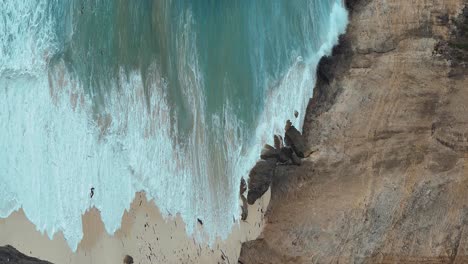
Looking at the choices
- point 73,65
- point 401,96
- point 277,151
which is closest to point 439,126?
point 401,96

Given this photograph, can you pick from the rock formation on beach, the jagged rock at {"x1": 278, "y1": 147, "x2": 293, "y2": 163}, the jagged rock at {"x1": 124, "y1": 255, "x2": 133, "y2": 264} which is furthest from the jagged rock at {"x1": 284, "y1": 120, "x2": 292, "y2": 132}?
the jagged rock at {"x1": 124, "y1": 255, "x2": 133, "y2": 264}

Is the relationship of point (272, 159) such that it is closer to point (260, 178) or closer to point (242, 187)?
point (260, 178)

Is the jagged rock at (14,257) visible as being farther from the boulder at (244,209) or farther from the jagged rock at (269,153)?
the jagged rock at (269,153)

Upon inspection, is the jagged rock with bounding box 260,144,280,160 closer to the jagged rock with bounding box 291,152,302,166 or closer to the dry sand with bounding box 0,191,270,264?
the jagged rock with bounding box 291,152,302,166

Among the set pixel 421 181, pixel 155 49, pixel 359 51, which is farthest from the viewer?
pixel 155 49

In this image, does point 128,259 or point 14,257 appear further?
point 128,259

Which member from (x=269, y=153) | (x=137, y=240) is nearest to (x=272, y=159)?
(x=269, y=153)

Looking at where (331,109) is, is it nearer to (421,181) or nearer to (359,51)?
(359,51)
